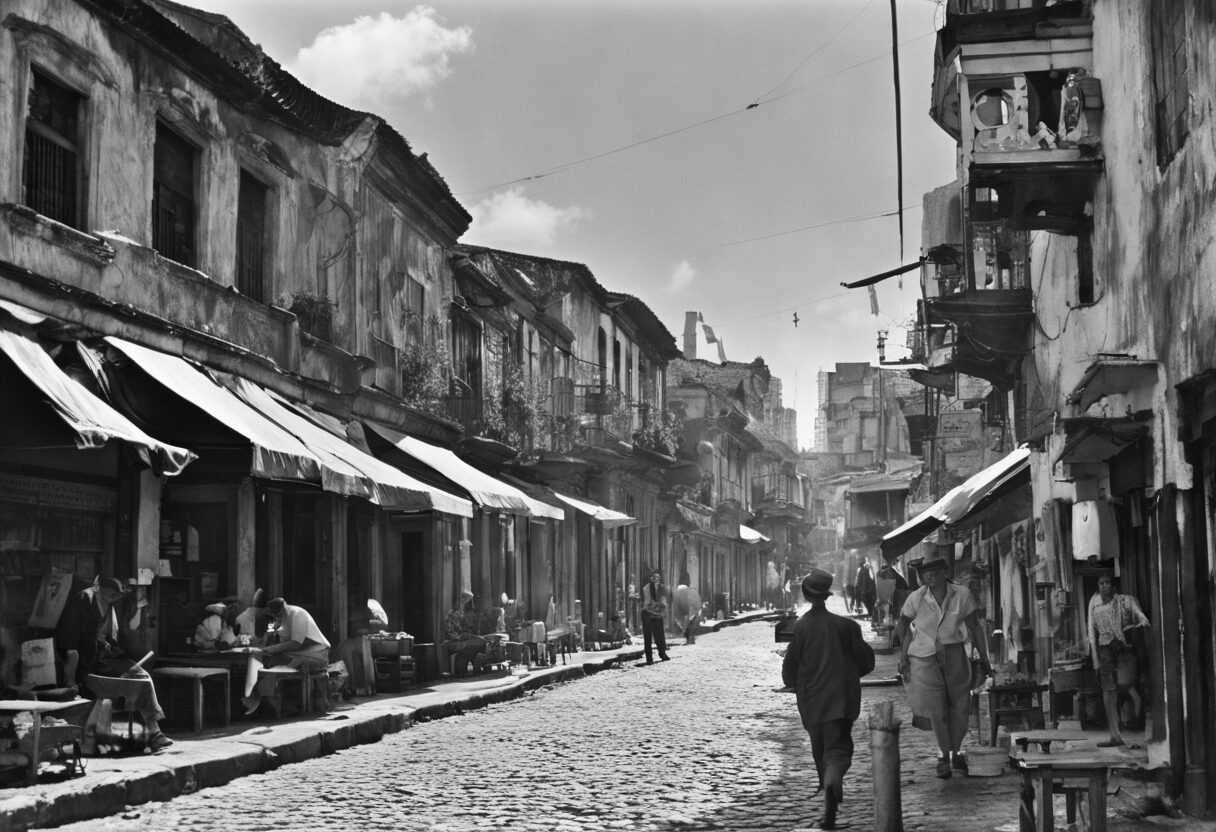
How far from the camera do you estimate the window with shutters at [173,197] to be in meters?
16.0

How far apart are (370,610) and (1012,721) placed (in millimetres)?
9822

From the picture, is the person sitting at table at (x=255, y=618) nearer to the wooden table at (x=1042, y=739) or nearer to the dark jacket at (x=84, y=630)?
the dark jacket at (x=84, y=630)

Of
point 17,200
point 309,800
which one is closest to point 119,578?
point 17,200

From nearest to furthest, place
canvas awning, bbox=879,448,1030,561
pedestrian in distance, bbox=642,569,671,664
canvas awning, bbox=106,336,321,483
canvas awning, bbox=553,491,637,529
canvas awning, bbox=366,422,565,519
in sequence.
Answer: canvas awning, bbox=106,336,321,483 < canvas awning, bbox=879,448,1030,561 < canvas awning, bbox=366,422,565,519 < pedestrian in distance, bbox=642,569,671,664 < canvas awning, bbox=553,491,637,529

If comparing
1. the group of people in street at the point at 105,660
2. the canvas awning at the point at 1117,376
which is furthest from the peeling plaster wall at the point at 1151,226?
the group of people in street at the point at 105,660

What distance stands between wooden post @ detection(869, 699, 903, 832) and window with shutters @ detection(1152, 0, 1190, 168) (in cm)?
435

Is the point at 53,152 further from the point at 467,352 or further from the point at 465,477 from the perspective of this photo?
the point at 467,352

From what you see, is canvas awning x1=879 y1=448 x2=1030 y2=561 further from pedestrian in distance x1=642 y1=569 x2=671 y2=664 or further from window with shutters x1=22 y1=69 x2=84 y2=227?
window with shutters x1=22 y1=69 x2=84 y2=227

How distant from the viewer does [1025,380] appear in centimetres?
1881

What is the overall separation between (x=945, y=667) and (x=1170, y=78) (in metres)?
4.52

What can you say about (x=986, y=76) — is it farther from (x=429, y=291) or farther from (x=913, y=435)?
(x=913, y=435)

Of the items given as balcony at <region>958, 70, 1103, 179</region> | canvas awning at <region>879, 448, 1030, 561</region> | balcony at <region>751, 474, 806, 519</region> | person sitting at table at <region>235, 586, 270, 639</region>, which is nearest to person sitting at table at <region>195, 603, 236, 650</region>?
person sitting at table at <region>235, 586, 270, 639</region>

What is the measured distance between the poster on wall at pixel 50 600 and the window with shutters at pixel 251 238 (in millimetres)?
5781

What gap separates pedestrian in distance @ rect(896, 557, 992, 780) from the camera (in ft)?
36.8
